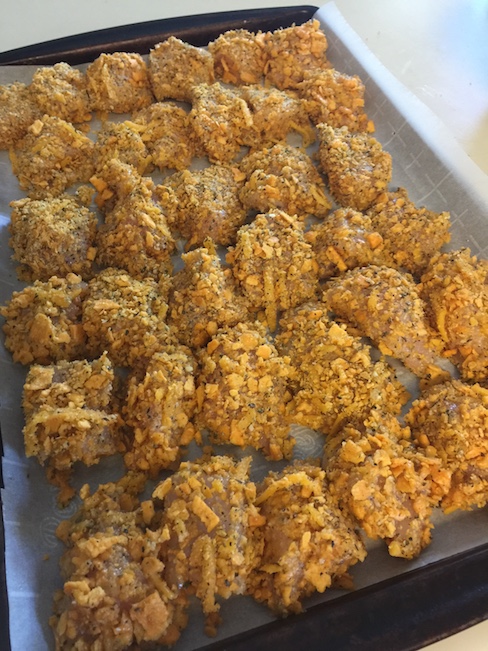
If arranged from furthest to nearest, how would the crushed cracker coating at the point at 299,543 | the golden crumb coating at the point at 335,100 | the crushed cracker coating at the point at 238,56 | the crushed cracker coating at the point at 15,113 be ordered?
the crushed cracker coating at the point at 238,56 < the golden crumb coating at the point at 335,100 < the crushed cracker coating at the point at 15,113 < the crushed cracker coating at the point at 299,543

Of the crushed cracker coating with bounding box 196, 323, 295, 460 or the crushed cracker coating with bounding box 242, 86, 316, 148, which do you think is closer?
the crushed cracker coating with bounding box 196, 323, 295, 460

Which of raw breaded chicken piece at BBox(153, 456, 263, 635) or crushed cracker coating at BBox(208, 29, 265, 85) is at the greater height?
crushed cracker coating at BBox(208, 29, 265, 85)

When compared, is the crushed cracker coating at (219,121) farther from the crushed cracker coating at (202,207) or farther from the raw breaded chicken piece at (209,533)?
the raw breaded chicken piece at (209,533)

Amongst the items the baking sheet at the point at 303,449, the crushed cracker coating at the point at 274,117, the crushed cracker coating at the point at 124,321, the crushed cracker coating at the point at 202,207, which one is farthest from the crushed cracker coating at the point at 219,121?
the crushed cracker coating at the point at 124,321

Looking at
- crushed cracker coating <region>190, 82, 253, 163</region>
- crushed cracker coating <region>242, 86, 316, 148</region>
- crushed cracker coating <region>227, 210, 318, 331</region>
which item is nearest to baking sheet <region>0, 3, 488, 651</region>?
crushed cracker coating <region>242, 86, 316, 148</region>

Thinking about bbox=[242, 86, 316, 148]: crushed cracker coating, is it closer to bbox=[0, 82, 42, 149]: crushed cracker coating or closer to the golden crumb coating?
the golden crumb coating
